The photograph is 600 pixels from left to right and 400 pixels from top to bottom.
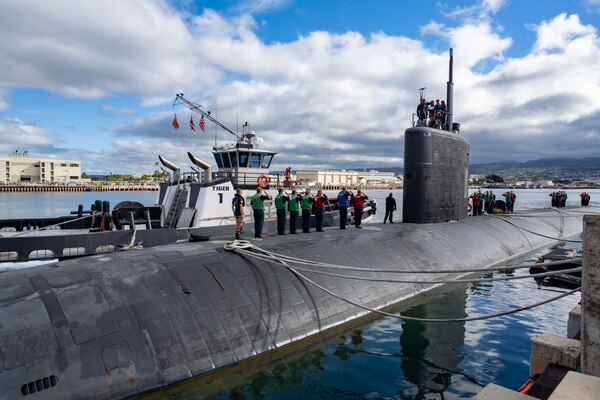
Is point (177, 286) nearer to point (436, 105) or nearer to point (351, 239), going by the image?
point (351, 239)

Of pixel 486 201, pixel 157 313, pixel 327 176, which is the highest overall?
pixel 327 176

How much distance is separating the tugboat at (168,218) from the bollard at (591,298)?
886 centimetres

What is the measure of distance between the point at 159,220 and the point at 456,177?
12.7 metres

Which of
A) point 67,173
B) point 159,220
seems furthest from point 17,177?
point 159,220

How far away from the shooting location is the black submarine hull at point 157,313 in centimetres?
552

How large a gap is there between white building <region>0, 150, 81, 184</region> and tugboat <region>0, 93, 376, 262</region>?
113m

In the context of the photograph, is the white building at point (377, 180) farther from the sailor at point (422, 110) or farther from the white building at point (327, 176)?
the sailor at point (422, 110)

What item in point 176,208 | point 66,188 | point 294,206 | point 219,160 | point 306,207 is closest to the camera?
point 294,206

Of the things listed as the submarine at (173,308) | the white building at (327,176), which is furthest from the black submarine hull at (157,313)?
the white building at (327,176)

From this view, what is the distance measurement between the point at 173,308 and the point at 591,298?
5503 mm

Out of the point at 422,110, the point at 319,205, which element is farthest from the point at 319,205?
the point at 422,110

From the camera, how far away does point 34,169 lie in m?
122

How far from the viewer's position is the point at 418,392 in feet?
21.8

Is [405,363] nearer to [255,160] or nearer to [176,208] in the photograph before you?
[176,208]
